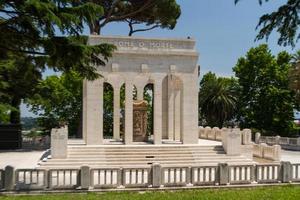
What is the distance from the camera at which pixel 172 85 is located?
29.8m

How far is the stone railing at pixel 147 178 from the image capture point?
13.9 meters

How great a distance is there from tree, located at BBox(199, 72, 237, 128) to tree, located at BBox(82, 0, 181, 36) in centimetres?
1871

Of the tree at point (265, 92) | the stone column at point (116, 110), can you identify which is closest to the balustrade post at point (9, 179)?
the stone column at point (116, 110)

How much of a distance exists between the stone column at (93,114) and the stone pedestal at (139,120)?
10.8 feet

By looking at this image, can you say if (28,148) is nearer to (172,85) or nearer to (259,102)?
(172,85)

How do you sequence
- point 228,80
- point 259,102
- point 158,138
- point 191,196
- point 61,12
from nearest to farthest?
point 191,196
point 61,12
point 158,138
point 259,102
point 228,80

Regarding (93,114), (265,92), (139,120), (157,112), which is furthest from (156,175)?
(265,92)

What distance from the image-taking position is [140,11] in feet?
128

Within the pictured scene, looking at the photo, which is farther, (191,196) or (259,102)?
(259,102)

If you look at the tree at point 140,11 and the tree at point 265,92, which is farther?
the tree at point 265,92

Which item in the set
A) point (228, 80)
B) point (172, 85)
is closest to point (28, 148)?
point (172, 85)

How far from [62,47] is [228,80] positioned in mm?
46870

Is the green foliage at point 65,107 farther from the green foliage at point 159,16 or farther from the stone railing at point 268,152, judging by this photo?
the stone railing at point 268,152

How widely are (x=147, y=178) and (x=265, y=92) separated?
3796 cm
